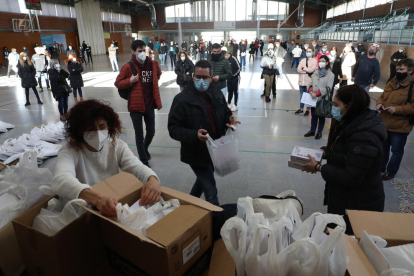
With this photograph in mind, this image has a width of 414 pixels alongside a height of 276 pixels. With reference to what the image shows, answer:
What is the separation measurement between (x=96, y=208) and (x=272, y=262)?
989mm

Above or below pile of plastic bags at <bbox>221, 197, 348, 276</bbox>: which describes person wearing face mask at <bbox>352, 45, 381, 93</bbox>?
above

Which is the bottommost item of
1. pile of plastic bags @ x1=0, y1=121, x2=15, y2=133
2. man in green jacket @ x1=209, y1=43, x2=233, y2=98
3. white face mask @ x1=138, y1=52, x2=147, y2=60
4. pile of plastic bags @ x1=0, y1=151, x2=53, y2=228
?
pile of plastic bags @ x1=0, y1=121, x2=15, y2=133

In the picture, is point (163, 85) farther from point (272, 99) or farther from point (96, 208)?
point (96, 208)

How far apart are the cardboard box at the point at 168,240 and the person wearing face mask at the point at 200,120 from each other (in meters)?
1.00

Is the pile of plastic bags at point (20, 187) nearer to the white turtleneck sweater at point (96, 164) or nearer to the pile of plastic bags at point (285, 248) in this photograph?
the white turtleneck sweater at point (96, 164)

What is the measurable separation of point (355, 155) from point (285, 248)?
42.4 inches

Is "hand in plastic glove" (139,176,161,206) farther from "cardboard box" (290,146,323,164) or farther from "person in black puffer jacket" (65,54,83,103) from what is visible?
"person in black puffer jacket" (65,54,83,103)

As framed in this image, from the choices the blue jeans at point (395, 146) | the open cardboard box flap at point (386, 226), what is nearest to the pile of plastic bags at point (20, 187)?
the open cardboard box flap at point (386, 226)

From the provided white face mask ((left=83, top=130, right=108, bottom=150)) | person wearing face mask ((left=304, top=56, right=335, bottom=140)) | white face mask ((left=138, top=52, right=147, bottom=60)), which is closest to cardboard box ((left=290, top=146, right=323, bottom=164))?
white face mask ((left=83, top=130, right=108, bottom=150))

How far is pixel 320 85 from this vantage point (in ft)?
16.9

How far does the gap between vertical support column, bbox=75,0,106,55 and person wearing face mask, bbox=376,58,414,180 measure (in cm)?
2776

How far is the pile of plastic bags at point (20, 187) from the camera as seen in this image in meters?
1.71

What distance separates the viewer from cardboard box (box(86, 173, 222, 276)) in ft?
3.79

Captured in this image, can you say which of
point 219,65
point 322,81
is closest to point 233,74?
point 219,65
